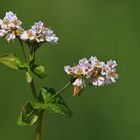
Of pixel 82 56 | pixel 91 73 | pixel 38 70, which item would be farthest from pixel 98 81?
pixel 82 56

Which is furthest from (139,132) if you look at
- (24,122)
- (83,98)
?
(24,122)

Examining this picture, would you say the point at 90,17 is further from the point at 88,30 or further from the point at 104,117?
the point at 104,117

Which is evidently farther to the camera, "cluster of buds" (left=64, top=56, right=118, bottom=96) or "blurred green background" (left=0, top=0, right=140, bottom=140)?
"blurred green background" (left=0, top=0, right=140, bottom=140)

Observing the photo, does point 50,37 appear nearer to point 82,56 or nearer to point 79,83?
point 79,83

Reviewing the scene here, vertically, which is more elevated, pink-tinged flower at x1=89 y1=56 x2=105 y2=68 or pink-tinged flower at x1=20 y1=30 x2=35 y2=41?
pink-tinged flower at x1=20 y1=30 x2=35 y2=41

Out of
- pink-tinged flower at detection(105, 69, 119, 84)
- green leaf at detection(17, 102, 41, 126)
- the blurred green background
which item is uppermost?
the blurred green background

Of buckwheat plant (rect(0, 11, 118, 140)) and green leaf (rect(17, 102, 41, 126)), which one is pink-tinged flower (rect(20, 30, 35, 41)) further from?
green leaf (rect(17, 102, 41, 126))

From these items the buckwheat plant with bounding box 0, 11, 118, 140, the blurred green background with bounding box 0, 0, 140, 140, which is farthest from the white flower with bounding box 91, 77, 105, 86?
the blurred green background with bounding box 0, 0, 140, 140

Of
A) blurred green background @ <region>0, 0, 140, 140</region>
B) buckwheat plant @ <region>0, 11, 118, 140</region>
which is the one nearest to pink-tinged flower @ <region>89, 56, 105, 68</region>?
buckwheat plant @ <region>0, 11, 118, 140</region>
